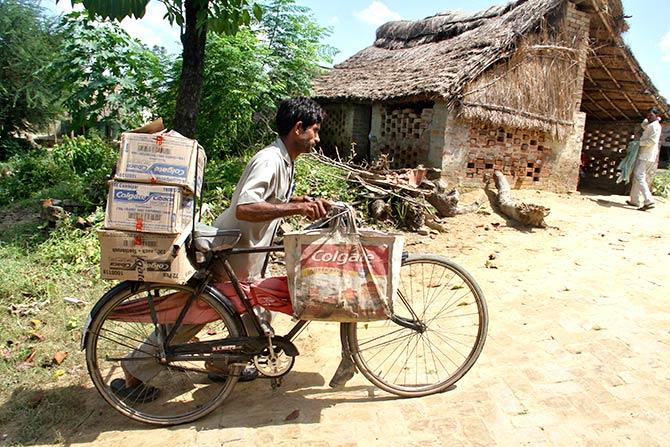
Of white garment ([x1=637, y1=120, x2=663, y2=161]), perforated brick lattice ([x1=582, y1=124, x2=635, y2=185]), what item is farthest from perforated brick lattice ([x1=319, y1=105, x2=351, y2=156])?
perforated brick lattice ([x1=582, y1=124, x2=635, y2=185])

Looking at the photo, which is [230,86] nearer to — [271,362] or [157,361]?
[157,361]

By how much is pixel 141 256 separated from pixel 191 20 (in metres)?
4.47

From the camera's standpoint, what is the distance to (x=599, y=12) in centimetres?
923

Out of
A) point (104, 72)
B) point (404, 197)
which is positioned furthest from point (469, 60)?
point (104, 72)

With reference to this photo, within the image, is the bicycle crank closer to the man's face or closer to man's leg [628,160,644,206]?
the man's face

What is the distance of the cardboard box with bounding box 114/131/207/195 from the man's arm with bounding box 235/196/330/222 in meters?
0.31

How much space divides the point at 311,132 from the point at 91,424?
2128 mm

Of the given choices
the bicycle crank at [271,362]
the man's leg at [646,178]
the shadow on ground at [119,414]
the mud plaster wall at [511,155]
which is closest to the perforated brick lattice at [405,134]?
the mud plaster wall at [511,155]

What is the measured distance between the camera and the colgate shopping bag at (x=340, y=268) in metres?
2.44

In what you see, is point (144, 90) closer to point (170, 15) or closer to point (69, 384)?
point (170, 15)

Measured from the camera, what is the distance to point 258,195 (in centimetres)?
246

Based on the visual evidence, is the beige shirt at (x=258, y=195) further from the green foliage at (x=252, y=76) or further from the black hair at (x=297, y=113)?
the green foliage at (x=252, y=76)

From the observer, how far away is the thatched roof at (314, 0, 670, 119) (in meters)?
8.25

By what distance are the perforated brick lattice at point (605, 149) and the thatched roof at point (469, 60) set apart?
0.40 m
